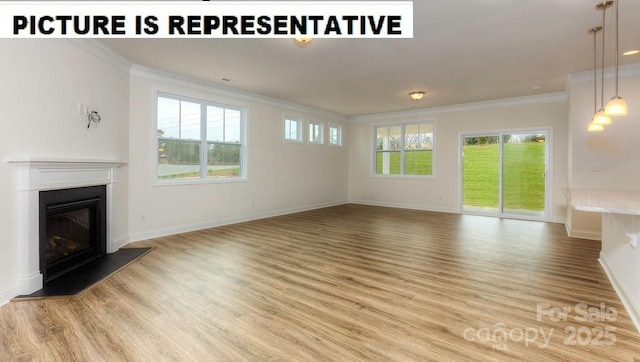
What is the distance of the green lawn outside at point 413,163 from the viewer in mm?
8102

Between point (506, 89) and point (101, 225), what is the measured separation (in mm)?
7136

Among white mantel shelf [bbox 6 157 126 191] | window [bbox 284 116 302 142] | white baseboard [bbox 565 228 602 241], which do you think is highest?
window [bbox 284 116 302 142]

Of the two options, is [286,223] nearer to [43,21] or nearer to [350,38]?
[350,38]

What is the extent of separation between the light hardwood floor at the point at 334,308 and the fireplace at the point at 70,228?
1.97ft

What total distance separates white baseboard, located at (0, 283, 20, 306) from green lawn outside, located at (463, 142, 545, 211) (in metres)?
7.93

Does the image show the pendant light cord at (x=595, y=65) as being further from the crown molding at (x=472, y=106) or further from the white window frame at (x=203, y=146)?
the white window frame at (x=203, y=146)

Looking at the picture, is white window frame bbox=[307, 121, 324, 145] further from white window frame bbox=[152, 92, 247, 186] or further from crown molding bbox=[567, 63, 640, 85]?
crown molding bbox=[567, 63, 640, 85]

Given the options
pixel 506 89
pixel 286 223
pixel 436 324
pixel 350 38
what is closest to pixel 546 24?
pixel 350 38

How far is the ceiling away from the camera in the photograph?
3082 millimetres

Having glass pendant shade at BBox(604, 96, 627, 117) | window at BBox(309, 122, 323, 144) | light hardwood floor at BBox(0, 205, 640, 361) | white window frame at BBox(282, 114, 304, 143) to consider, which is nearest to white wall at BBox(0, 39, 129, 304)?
light hardwood floor at BBox(0, 205, 640, 361)

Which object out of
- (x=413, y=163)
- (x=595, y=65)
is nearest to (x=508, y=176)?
(x=413, y=163)

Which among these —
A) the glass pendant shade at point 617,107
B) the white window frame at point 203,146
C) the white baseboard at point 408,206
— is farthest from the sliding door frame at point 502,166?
the white window frame at point 203,146

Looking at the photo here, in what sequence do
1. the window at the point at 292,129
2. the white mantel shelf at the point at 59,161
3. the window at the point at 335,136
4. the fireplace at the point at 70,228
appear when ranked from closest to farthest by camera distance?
1. the white mantel shelf at the point at 59,161
2. the fireplace at the point at 70,228
3. the window at the point at 292,129
4. the window at the point at 335,136

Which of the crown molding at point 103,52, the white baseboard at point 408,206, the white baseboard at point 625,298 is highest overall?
the crown molding at point 103,52
